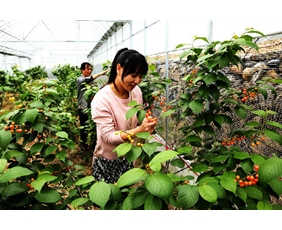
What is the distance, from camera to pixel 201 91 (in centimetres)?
134

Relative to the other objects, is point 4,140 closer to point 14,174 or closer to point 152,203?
point 14,174

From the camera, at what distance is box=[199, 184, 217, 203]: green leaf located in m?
0.76

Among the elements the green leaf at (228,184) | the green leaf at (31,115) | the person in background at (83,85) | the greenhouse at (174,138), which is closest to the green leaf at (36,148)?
the greenhouse at (174,138)

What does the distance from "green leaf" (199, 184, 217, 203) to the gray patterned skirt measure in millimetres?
991

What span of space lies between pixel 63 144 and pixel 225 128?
57.6 inches

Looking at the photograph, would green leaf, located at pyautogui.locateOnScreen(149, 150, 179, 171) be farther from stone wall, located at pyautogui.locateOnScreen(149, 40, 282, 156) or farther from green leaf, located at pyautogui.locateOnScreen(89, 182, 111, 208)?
stone wall, located at pyautogui.locateOnScreen(149, 40, 282, 156)

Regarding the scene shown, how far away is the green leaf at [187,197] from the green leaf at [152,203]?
2.8 inches

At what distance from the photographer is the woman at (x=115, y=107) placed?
137cm

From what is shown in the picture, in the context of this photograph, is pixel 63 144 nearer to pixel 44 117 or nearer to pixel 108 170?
pixel 44 117

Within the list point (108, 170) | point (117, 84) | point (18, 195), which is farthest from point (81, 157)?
point (18, 195)

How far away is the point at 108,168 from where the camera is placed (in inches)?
67.1

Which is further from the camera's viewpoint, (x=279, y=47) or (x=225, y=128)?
(x=225, y=128)

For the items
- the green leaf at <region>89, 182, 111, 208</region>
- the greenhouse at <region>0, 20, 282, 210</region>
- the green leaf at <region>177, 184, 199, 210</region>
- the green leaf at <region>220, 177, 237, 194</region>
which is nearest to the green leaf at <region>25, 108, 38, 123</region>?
the greenhouse at <region>0, 20, 282, 210</region>

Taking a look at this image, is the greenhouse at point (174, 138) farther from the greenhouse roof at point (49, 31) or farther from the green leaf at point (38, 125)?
the greenhouse roof at point (49, 31)
